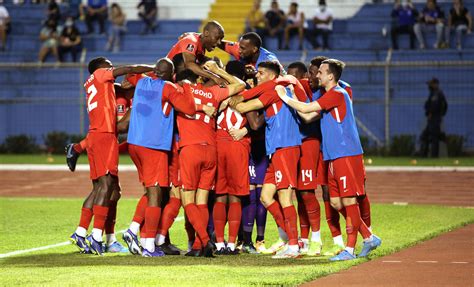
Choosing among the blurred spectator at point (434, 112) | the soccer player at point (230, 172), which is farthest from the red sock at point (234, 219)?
the blurred spectator at point (434, 112)

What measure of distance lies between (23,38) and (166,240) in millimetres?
25678

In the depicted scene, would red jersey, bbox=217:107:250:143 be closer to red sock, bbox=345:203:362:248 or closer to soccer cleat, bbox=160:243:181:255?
soccer cleat, bbox=160:243:181:255

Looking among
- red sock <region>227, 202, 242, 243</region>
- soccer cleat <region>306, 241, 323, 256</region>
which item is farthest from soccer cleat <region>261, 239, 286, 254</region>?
red sock <region>227, 202, 242, 243</region>

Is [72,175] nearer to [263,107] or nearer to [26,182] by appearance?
[26,182]

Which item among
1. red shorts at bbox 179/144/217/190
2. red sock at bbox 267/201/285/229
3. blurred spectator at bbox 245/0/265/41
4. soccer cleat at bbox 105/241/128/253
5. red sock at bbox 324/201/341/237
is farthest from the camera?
blurred spectator at bbox 245/0/265/41

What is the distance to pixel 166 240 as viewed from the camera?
13.4 m

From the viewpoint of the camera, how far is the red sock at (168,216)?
13250mm

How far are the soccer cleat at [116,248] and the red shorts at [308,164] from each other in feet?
7.27

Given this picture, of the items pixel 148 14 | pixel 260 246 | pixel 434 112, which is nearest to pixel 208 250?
pixel 260 246

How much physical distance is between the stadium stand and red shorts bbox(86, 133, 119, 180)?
61.1ft

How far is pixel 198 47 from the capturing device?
13.6 meters

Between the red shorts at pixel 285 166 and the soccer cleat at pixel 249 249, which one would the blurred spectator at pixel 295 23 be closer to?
the soccer cleat at pixel 249 249

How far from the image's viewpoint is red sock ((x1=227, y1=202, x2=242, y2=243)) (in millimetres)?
13219

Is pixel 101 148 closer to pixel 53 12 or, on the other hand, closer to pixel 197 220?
pixel 197 220
